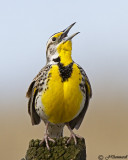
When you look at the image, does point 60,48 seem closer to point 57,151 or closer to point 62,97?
point 62,97

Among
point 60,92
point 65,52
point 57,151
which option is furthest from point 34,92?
point 57,151

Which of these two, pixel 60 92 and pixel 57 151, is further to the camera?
pixel 60 92

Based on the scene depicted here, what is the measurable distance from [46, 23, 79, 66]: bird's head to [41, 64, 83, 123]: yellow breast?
18 cm

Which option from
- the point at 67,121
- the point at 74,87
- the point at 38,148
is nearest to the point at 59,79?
the point at 74,87

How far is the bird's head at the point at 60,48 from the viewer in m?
3.53

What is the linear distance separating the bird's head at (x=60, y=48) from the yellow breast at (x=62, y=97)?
185mm

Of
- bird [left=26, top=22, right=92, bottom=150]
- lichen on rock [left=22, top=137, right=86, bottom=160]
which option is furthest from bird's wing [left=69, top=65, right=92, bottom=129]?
lichen on rock [left=22, top=137, right=86, bottom=160]

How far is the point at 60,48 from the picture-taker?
3662mm

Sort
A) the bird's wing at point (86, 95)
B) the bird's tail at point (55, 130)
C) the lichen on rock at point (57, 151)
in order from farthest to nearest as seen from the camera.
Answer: the bird's tail at point (55, 130), the bird's wing at point (86, 95), the lichen on rock at point (57, 151)

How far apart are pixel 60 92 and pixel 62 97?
5 cm

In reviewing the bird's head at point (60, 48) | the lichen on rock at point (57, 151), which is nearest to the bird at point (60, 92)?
the bird's head at point (60, 48)

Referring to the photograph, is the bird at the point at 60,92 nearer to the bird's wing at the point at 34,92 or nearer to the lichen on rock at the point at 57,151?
the bird's wing at the point at 34,92

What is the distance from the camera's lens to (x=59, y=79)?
3281 mm

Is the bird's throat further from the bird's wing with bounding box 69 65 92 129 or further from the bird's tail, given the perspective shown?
the bird's tail
